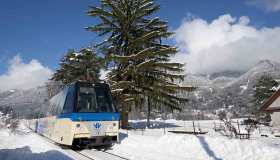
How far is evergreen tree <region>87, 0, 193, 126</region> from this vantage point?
22.0 m

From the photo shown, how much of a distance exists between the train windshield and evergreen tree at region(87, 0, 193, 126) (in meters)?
7.01

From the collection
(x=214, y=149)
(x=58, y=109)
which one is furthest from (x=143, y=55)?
(x=214, y=149)

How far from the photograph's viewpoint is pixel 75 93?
13344 millimetres

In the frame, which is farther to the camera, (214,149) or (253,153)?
(214,149)

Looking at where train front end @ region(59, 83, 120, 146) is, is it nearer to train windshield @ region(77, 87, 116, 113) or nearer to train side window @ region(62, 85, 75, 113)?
train windshield @ region(77, 87, 116, 113)

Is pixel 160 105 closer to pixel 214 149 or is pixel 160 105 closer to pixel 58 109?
pixel 58 109

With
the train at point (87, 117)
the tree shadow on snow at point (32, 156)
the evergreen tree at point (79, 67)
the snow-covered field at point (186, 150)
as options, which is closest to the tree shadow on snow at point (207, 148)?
the snow-covered field at point (186, 150)

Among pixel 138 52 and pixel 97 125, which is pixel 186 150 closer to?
pixel 97 125

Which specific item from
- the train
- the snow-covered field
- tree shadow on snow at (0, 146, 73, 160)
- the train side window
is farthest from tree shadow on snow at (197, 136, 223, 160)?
the train side window

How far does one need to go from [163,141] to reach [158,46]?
12622mm

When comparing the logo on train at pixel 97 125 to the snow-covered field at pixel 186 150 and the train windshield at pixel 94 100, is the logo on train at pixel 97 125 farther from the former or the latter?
the snow-covered field at pixel 186 150

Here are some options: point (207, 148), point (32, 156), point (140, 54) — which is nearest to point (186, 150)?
point (207, 148)

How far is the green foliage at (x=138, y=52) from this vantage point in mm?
21969

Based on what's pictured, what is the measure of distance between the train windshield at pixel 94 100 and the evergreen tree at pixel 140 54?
7.01 meters
